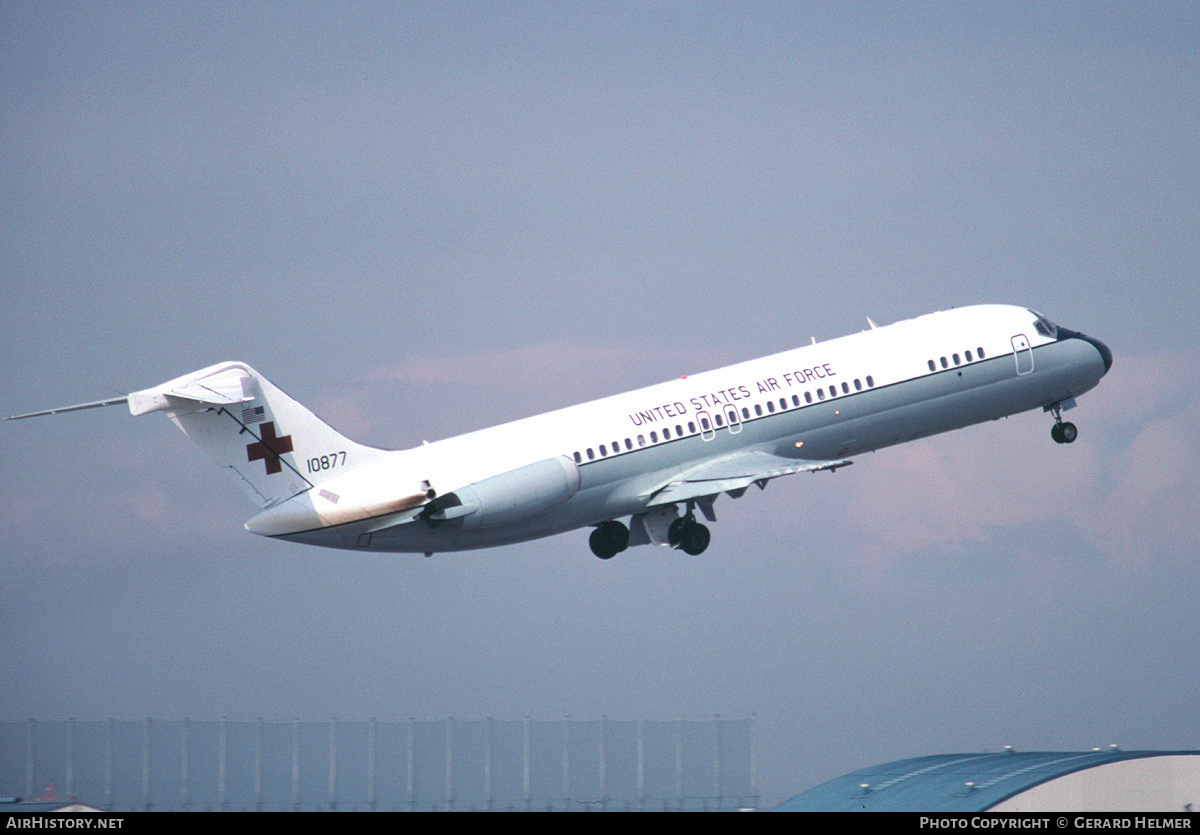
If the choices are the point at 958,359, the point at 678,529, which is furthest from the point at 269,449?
the point at 958,359

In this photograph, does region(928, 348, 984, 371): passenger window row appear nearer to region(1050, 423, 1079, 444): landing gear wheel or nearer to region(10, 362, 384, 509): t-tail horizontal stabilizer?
region(1050, 423, 1079, 444): landing gear wheel

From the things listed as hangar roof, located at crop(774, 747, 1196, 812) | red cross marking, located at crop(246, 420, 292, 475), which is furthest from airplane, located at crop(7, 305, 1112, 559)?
hangar roof, located at crop(774, 747, 1196, 812)

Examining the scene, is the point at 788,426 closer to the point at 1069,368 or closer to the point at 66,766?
the point at 1069,368

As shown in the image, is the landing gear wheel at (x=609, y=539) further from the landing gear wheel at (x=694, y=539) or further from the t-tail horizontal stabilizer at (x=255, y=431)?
the t-tail horizontal stabilizer at (x=255, y=431)

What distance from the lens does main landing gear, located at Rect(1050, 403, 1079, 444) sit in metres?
50.8

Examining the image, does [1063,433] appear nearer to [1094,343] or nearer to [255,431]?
[1094,343]

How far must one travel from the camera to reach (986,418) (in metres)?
48.1

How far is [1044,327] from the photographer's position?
48719 mm

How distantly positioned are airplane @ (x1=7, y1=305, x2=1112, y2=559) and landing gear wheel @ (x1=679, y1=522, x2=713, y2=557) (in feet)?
0.14

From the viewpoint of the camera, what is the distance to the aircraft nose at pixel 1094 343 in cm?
4925

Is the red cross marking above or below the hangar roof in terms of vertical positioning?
above

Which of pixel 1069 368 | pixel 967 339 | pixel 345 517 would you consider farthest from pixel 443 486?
pixel 1069 368

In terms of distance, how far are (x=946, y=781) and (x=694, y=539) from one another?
961 centimetres
